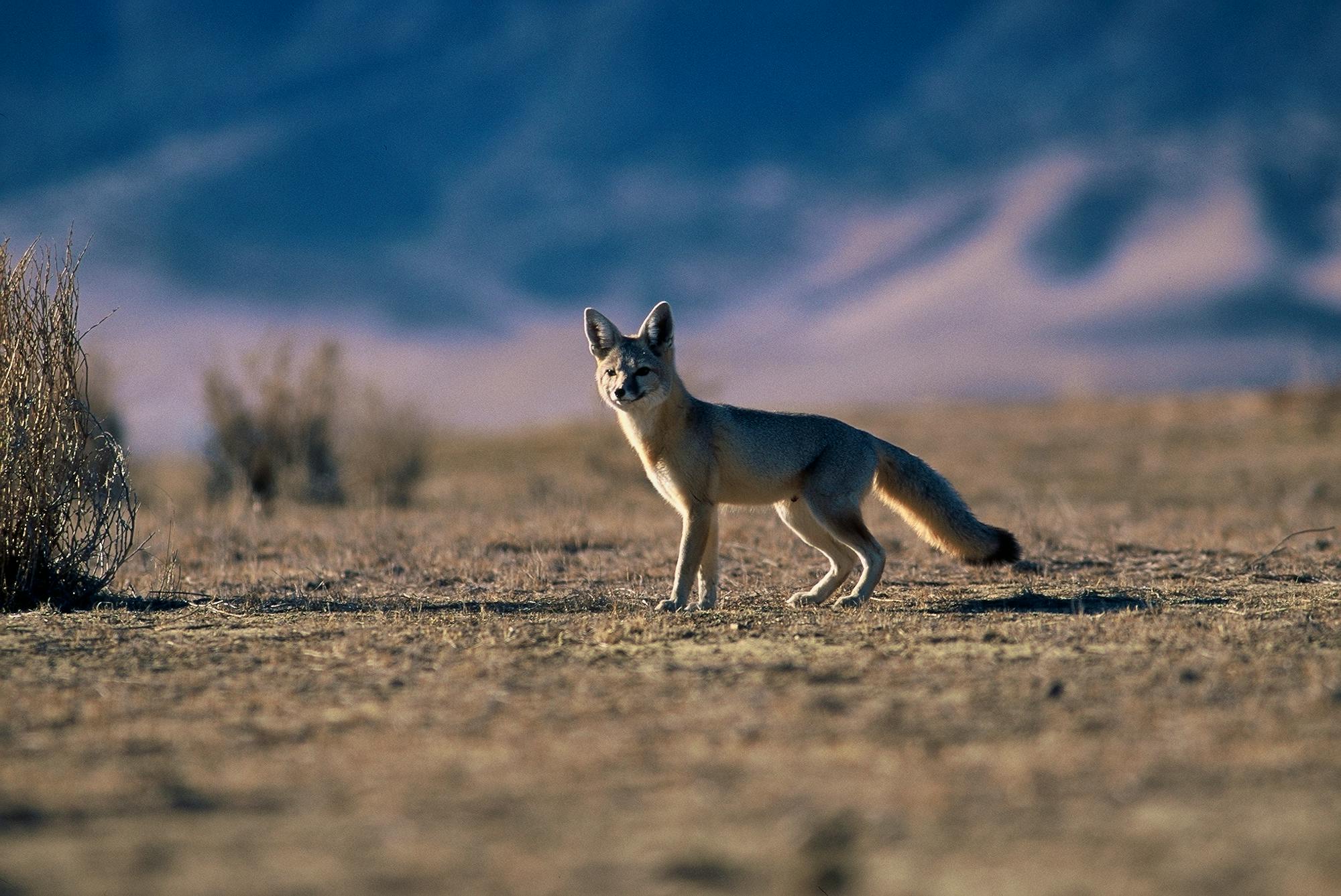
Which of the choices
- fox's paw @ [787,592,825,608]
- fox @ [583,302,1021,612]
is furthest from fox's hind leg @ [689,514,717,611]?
fox's paw @ [787,592,825,608]

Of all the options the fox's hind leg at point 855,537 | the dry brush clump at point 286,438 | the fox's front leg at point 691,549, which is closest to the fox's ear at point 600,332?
the fox's front leg at point 691,549

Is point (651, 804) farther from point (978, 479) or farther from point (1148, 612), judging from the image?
point (978, 479)

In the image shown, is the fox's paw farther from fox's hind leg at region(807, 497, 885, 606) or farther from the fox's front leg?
the fox's front leg

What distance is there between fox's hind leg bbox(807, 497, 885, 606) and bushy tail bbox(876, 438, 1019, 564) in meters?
0.49

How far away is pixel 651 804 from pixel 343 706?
1726mm

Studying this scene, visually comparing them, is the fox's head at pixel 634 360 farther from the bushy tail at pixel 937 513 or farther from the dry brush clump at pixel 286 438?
the dry brush clump at pixel 286 438

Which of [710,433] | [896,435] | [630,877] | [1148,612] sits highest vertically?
[896,435]

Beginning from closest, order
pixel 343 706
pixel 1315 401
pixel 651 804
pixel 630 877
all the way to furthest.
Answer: pixel 630 877
pixel 651 804
pixel 343 706
pixel 1315 401

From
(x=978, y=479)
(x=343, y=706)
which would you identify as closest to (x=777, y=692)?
(x=343, y=706)

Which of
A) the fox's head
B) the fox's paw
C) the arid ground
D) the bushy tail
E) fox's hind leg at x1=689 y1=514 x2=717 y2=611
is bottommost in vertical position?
the arid ground

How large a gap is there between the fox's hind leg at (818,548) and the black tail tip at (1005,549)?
88cm

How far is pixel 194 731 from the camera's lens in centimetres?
434

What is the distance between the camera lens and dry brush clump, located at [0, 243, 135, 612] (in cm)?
704

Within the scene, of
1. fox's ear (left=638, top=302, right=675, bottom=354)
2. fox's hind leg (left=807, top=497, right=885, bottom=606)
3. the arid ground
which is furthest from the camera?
fox's ear (left=638, top=302, right=675, bottom=354)
